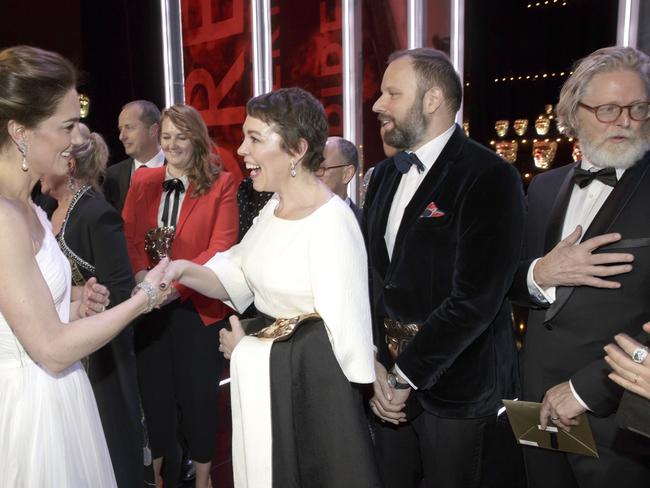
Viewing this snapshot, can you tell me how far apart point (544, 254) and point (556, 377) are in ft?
1.41

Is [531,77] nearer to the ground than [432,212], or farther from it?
farther from it

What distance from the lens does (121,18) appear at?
6301mm

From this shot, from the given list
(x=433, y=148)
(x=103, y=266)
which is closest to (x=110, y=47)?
(x=103, y=266)

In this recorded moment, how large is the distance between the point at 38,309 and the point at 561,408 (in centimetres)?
149

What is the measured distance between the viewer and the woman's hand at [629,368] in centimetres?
139

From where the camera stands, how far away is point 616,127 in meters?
1.93

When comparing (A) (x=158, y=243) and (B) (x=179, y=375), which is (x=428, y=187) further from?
(B) (x=179, y=375)

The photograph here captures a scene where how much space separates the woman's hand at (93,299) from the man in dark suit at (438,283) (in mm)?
952

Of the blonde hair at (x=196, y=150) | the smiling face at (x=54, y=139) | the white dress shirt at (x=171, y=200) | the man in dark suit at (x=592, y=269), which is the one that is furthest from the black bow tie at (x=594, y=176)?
the white dress shirt at (x=171, y=200)

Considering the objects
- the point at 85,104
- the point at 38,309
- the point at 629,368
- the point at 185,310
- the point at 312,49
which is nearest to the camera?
the point at 629,368

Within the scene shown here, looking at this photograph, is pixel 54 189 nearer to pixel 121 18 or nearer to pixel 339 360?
pixel 339 360

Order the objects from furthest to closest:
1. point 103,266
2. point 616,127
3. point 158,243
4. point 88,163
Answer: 1. point 158,243
2. point 88,163
3. point 103,266
4. point 616,127

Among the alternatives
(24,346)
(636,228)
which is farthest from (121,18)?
(636,228)

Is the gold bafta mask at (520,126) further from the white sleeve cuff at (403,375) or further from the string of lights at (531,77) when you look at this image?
the white sleeve cuff at (403,375)
